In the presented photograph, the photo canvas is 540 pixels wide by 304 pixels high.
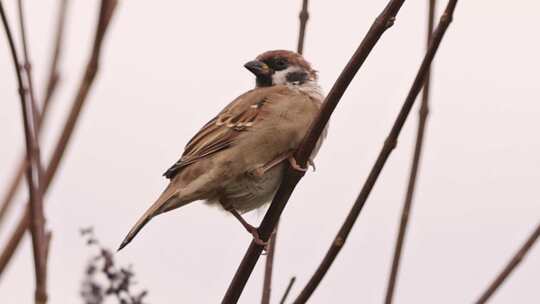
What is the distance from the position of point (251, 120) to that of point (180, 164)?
42cm

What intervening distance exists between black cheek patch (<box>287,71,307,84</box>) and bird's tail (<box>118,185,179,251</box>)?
113 centimetres

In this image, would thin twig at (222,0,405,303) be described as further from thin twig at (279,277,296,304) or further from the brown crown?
the brown crown

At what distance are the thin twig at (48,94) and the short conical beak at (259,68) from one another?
2.16 m

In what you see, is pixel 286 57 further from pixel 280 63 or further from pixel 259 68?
pixel 259 68

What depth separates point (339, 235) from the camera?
2.40m

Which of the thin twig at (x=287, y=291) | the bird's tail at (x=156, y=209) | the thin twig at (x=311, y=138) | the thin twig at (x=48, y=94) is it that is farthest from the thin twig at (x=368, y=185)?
the bird's tail at (x=156, y=209)

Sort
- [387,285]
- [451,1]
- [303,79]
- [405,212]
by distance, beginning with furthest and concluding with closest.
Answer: [303,79]
[405,212]
[387,285]
[451,1]

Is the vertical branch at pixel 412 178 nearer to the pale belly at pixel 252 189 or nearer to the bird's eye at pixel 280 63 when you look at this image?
the pale belly at pixel 252 189

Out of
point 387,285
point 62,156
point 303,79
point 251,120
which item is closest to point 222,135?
point 251,120

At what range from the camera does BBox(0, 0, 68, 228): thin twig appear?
2141mm

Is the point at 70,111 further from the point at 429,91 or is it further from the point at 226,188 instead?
the point at 226,188

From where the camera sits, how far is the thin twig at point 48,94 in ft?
7.02

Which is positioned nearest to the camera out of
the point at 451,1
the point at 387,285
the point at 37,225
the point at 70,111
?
the point at 37,225

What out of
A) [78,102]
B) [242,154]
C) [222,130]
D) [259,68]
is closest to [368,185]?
[78,102]
